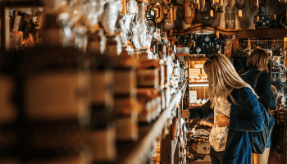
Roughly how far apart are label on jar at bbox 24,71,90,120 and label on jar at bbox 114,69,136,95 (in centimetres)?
17

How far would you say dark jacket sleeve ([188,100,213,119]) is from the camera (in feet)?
9.17

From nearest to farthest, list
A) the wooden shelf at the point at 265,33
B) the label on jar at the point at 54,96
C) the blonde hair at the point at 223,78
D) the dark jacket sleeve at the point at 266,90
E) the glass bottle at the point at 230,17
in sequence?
the label on jar at the point at 54,96
the blonde hair at the point at 223,78
the dark jacket sleeve at the point at 266,90
the wooden shelf at the point at 265,33
the glass bottle at the point at 230,17

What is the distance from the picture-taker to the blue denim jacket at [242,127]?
2.15m

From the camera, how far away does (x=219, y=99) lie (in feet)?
7.68

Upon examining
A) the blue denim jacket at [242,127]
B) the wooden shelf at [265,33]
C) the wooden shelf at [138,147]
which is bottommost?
the blue denim jacket at [242,127]

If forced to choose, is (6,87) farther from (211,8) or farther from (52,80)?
(211,8)

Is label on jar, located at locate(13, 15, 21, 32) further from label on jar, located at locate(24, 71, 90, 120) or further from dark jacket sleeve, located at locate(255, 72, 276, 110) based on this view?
dark jacket sleeve, located at locate(255, 72, 276, 110)

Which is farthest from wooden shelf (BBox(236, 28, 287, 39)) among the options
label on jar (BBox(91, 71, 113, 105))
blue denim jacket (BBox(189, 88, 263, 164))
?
label on jar (BBox(91, 71, 113, 105))

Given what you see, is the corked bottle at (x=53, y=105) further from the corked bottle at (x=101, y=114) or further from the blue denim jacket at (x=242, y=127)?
the blue denim jacket at (x=242, y=127)

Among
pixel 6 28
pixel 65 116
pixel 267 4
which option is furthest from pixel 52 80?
pixel 267 4

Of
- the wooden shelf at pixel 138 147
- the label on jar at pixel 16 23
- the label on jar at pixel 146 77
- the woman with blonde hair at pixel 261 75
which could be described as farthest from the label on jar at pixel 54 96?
the woman with blonde hair at pixel 261 75

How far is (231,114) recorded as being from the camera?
226 centimetres

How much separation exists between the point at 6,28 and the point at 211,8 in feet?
17.5

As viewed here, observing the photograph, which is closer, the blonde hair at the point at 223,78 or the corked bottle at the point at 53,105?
the corked bottle at the point at 53,105
